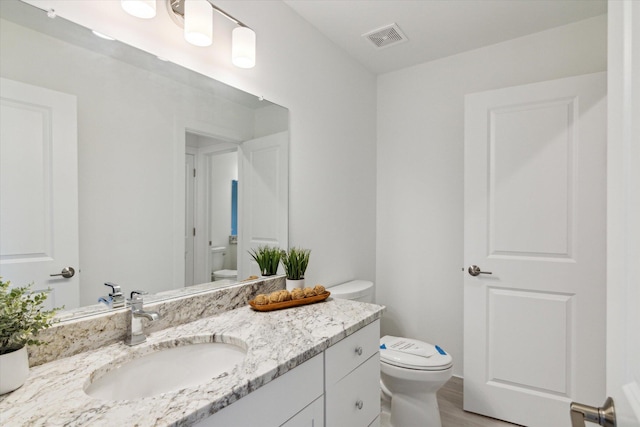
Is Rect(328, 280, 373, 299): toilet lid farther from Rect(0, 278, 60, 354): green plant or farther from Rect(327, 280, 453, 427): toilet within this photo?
Rect(0, 278, 60, 354): green plant

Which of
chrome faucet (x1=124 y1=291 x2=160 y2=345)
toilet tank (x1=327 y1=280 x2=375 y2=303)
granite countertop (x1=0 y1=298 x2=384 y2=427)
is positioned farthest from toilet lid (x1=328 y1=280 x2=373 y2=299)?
chrome faucet (x1=124 y1=291 x2=160 y2=345)

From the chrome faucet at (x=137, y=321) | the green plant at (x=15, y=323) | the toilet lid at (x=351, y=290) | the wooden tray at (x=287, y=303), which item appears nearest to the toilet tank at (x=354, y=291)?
the toilet lid at (x=351, y=290)

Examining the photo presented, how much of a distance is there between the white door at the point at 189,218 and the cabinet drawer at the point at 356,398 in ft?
2.35

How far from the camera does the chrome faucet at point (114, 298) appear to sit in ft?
3.69

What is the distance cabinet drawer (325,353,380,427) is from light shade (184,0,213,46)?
4.63 ft

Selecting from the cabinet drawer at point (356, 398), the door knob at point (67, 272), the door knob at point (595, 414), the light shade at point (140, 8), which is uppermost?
the light shade at point (140, 8)

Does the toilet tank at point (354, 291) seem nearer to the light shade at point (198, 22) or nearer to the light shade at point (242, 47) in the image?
the light shade at point (242, 47)

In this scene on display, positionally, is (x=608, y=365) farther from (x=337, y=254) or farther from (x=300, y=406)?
(x=337, y=254)

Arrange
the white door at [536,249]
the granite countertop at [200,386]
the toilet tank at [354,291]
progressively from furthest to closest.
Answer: the toilet tank at [354,291] → the white door at [536,249] → the granite countertop at [200,386]

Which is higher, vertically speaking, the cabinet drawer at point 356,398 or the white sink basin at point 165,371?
the white sink basin at point 165,371

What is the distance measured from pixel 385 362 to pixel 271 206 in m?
1.05

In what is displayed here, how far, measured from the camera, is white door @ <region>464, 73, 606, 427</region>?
192cm

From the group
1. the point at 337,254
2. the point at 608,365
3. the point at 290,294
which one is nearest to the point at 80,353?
the point at 290,294

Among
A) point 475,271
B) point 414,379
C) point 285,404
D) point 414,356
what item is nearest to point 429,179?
point 475,271
